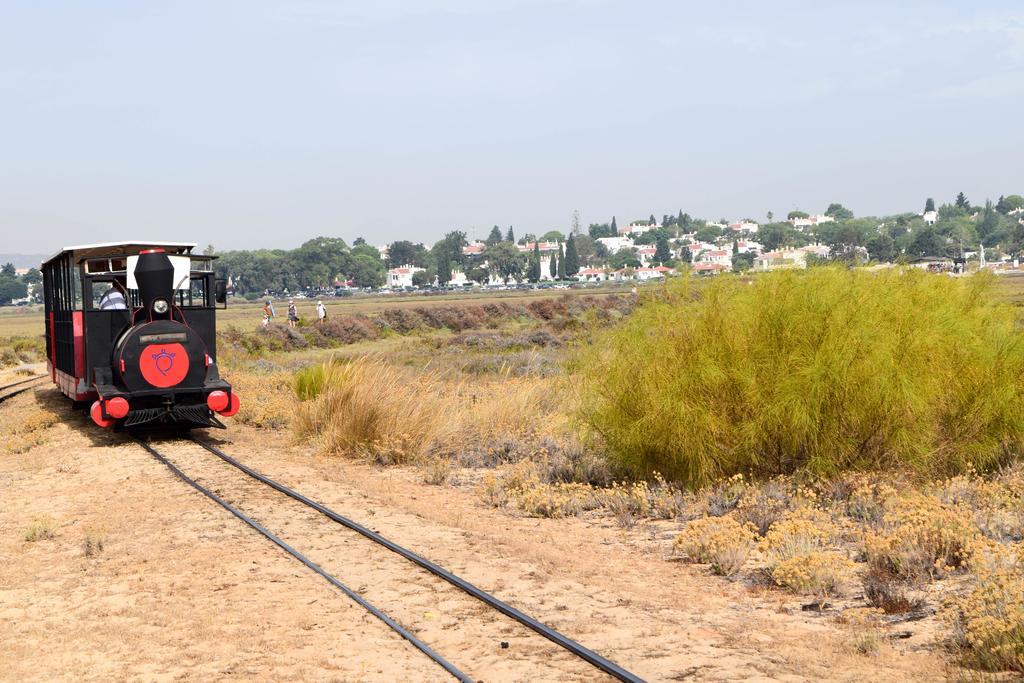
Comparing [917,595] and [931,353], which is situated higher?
[931,353]

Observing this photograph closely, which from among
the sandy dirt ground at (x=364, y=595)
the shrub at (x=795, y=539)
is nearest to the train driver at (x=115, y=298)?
the sandy dirt ground at (x=364, y=595)

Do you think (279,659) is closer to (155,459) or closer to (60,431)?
(155,459)

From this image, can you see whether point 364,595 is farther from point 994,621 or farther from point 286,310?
point 286,310

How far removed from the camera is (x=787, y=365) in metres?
11.2

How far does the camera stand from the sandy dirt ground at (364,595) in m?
6.49

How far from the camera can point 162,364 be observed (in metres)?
15.7

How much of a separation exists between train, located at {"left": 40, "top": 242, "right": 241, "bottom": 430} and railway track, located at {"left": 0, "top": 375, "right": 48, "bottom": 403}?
972 centimetres

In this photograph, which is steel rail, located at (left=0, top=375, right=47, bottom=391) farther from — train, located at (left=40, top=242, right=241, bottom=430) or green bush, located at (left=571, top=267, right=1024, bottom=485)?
green bush, located at (left=571, top=267, right=1024, bottom=485)

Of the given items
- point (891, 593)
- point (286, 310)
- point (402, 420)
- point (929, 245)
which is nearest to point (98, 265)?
point (402, 420)

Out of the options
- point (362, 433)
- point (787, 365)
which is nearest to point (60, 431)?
point (362, 433)

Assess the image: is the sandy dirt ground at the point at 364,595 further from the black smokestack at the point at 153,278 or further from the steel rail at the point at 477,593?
the black smokestack at the point at 153,278

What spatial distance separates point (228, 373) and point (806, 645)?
23004mm

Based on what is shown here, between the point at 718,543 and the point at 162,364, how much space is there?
32.5ft

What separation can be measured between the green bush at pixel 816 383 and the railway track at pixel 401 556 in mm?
3505
